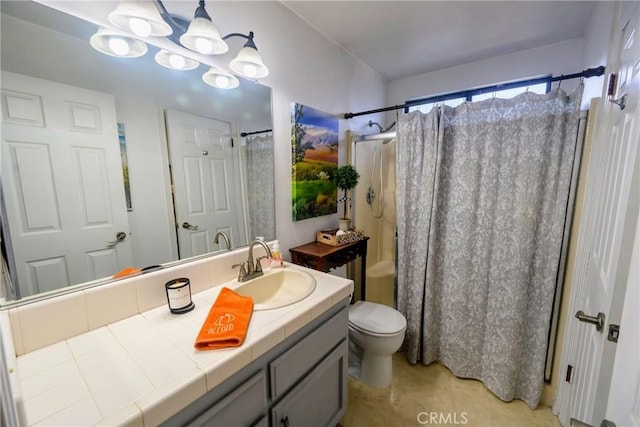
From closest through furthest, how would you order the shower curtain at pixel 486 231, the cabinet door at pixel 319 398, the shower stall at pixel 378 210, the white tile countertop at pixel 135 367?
the white tile countertop at pixel 135 367
the cabinet door at pixel 319 398
the shower curtain at pixel 486 231
the shower stall at pixel 378 210

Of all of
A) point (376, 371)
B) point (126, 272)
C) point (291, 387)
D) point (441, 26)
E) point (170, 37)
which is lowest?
point (376, 371)

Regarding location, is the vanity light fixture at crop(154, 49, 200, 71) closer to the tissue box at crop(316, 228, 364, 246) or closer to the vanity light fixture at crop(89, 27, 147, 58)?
the vanity light fixture at crop(89, 27, 147, 58)

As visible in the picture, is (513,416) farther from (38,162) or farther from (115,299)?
(38,162)

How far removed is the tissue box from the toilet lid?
492mm

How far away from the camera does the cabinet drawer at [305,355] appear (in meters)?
0.93

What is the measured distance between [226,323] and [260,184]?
34.3 inches

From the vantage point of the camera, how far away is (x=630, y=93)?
850mm

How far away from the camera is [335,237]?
6.01 ft

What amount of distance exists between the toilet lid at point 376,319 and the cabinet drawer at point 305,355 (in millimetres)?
413

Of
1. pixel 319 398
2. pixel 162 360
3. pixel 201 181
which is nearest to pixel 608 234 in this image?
pixel 319 398

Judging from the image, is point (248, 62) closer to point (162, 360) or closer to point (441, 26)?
point (162, 360)

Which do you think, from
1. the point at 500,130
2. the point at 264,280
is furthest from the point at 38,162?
the point at 500,130

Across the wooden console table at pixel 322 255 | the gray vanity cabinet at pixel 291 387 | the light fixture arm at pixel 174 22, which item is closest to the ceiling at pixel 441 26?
the light fixture arm at pixel 174 22

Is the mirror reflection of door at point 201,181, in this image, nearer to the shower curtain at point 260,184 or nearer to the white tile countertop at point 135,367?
the shower curtain at point 260,184
